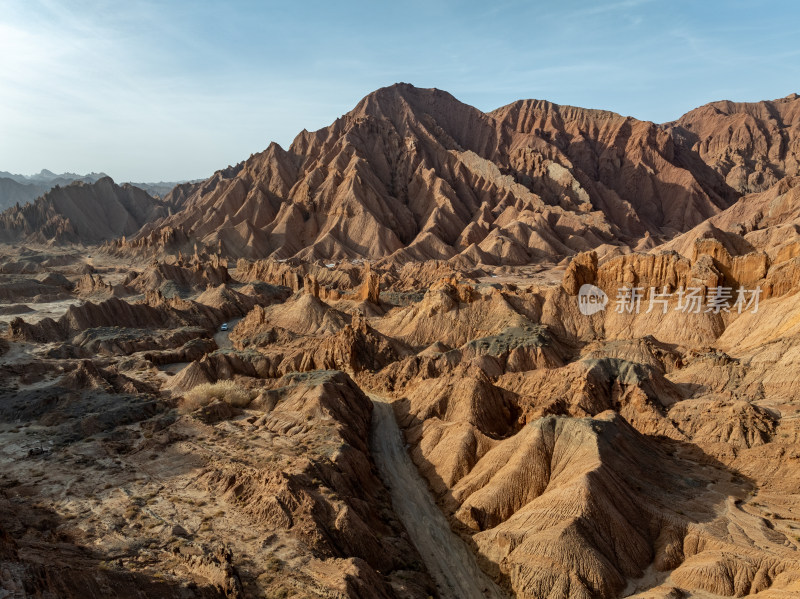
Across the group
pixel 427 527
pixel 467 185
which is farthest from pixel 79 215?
pixel 427 527

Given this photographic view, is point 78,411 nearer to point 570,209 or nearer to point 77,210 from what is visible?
point 570,209

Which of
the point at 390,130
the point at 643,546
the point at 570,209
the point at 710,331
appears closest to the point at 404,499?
the point at 643,546

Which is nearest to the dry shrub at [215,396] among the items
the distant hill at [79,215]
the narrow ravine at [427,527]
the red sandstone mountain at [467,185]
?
the narrow ravine at [427,527]

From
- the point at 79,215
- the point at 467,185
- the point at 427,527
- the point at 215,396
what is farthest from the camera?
the point at 79,215

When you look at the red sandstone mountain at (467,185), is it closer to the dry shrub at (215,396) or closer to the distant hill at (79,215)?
the distant hill at (79,215)

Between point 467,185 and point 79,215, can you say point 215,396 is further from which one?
point 79,215

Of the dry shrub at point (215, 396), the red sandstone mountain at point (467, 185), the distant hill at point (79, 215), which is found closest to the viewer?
the dry shrub at point (215, 396)

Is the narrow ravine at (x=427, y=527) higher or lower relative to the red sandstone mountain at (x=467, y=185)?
lower
